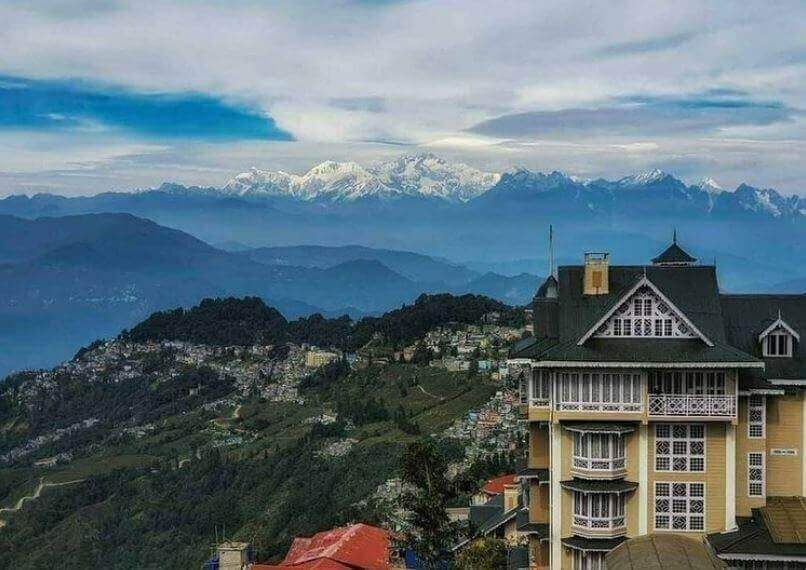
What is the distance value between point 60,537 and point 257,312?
95.9 meters

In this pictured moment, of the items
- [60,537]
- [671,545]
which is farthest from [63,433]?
[671,545]

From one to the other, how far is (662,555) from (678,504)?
302 inches

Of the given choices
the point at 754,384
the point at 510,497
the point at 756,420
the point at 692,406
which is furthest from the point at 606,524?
the point at 510,497

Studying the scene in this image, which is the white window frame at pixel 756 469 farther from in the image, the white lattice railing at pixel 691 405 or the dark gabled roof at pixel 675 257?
the dark gabled roof at pixel 675 257

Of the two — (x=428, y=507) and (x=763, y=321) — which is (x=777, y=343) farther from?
(x=428, y=507)

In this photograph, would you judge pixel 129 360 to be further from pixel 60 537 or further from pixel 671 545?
pixel 671 545

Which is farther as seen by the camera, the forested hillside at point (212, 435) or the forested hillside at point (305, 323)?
the forested hillside at point (305, 323)

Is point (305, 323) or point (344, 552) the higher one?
point (344, 552)

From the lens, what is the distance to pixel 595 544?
27.7 meters

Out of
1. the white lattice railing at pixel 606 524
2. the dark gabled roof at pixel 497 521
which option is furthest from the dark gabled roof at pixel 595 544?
the dark gabled roof at pixel 497 521

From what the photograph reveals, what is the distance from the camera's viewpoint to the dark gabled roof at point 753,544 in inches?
1030

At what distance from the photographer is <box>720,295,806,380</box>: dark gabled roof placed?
28047 mm

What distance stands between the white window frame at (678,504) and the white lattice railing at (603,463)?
112 centimetres

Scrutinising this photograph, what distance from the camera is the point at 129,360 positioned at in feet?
597
